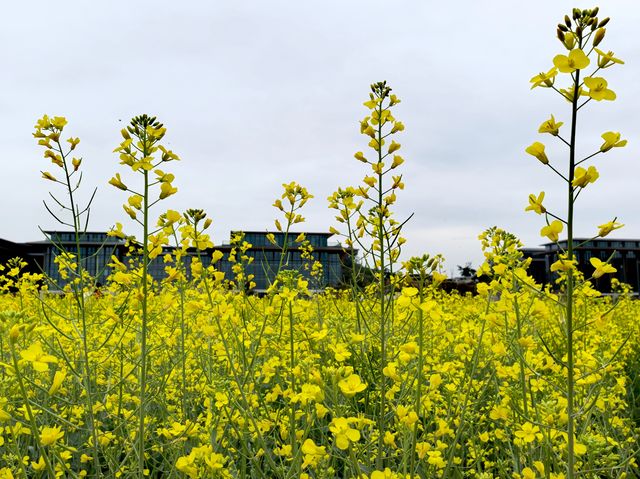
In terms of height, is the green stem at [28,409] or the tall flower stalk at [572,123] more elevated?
the tall flower stalk at [572,123]

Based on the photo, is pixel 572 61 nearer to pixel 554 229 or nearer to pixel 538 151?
pixel 538 151

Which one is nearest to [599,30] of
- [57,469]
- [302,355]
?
[302,355]

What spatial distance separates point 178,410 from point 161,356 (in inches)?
42.3

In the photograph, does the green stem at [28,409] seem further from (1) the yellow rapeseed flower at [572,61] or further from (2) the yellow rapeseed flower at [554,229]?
(1) the yellow rapeseed flower at [572,61]

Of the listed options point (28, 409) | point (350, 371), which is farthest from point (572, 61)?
point (28, 409)

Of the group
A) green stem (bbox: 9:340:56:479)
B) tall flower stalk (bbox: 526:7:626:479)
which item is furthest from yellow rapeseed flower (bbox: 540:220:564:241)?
green stem (bbox: 9:340:56:479)

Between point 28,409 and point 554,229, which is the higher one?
point 554,229

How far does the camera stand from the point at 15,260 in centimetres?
587

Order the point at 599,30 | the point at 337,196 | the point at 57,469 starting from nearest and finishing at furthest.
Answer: the point at 599,30 < the point at 57,469 < the point at 337,196

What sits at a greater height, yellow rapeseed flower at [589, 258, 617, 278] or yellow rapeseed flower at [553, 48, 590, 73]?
yellow rapeseed flower at [553, 48, 590, 73]

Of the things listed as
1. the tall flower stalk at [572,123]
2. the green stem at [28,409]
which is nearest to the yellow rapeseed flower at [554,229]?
the tall flower stalk at [572,123]

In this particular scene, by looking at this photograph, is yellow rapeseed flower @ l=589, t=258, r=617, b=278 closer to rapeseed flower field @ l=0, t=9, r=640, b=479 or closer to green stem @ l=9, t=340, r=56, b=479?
rapeseed flower field @ l=0, t=9, r=640, b=479

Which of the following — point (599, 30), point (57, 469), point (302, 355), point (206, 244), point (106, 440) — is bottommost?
point (57, 469)

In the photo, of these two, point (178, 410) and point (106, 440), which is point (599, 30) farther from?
point (178, 410)
